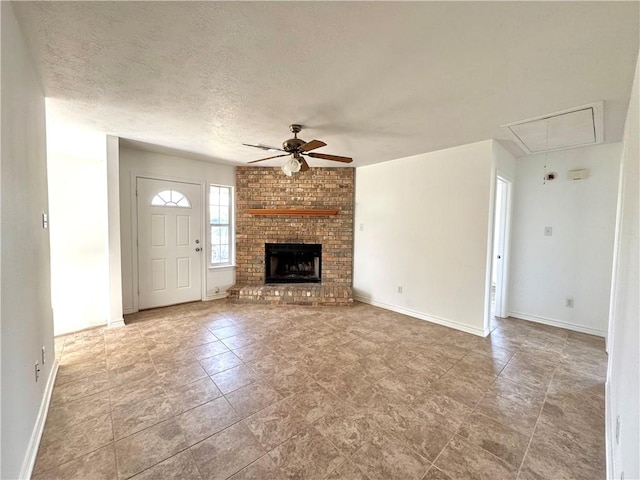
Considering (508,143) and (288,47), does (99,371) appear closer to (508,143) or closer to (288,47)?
(288,47)

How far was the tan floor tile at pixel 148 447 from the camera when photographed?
1375 mm

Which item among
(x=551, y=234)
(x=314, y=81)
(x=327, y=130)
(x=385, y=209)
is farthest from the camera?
(x=385, y=209)

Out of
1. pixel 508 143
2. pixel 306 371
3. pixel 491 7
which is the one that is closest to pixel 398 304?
pixel 306 371

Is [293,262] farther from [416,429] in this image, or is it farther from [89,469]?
[89,469]

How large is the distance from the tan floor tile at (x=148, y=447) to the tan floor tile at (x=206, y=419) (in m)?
0.05

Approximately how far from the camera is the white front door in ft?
12.4

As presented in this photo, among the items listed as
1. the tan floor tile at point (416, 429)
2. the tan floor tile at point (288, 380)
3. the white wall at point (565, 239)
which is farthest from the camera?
the white wall at point (565, 239)

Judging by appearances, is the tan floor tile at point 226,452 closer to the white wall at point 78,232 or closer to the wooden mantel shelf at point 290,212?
the white wall at point 78,232

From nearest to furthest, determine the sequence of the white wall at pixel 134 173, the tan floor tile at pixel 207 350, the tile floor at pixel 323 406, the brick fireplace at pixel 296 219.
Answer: the tile floor at pixel 323 406, the tan floor tile at pixel 207 350, the white wall at pixel 134 173, the brick fireplace at pixel 296 219

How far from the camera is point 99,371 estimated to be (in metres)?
2.25

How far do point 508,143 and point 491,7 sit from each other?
2.45 meters

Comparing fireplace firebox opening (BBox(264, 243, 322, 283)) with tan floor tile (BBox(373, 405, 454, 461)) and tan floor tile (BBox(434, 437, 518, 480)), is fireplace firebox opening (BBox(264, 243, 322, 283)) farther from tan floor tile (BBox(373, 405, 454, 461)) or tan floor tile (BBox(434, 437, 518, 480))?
tan floor tile (BBox(434, 437, 518, 480))

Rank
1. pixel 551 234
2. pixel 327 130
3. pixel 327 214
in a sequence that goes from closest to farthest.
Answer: pixel 327 130 < pixel 551 234 < pixel 327 214

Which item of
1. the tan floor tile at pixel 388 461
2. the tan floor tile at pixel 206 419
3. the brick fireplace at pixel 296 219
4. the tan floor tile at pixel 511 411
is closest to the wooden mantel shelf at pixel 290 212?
the brick fireplace at pixel 296 219
